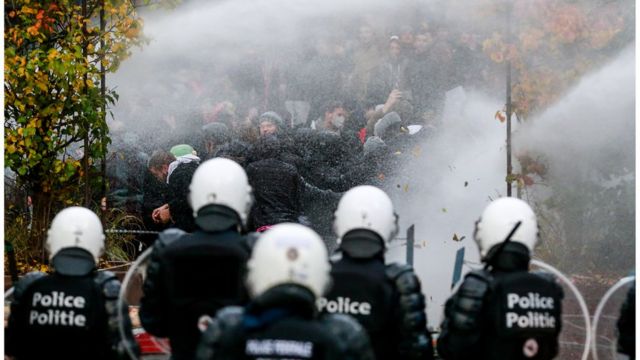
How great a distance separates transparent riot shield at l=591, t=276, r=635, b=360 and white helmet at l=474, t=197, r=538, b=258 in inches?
21.8

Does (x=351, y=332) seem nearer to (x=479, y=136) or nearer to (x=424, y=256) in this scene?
(x=424, y=256)

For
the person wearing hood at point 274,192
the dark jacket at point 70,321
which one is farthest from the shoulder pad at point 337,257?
the person wearing hood at point 274,192

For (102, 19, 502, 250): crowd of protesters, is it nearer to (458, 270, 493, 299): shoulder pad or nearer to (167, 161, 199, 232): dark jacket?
(167, 161, 199, 232): dark jacket

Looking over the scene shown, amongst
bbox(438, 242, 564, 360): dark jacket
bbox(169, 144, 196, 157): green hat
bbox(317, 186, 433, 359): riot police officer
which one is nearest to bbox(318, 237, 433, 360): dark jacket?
bbox(317, 186, 433, 359): riot police officer

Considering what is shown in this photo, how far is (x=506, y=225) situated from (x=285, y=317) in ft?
7.14

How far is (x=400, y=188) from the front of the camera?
12578 mm

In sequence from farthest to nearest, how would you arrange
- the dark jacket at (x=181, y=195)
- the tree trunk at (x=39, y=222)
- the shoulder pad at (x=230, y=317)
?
the tree trunk at (x=39, y=222) < the dark jacket at (x=181, y=195) < the shoulder pad at (x=230, y=317)

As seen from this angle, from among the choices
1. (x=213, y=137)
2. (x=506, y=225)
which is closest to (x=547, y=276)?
(x=506, y=225)

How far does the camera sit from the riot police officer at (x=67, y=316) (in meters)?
5.39

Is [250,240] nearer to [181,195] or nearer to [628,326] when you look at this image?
[628,326]

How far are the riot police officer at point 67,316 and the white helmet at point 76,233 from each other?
0.41ft

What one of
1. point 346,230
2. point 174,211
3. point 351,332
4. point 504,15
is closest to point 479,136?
point 504,15

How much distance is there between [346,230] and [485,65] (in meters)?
7.23

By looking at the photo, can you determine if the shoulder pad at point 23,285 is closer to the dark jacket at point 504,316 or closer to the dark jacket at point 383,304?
the dark jacket at point 383,304
